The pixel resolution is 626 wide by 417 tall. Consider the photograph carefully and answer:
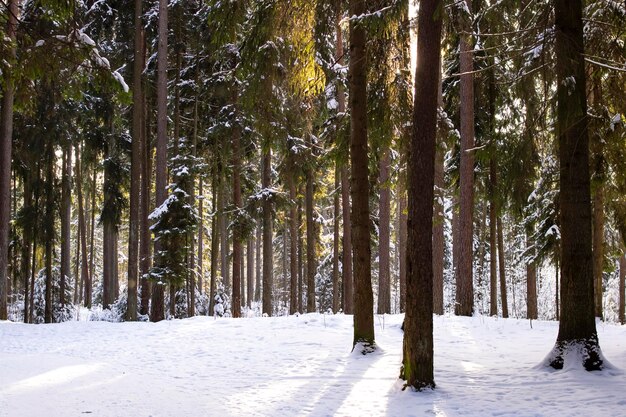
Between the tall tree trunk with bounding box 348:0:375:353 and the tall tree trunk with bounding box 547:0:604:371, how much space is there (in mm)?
2932

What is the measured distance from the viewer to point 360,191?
28.2ft

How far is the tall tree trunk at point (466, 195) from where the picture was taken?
42.4 ft

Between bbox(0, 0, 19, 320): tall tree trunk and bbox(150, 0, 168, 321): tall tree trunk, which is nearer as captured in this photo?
bbox(0, 0, 19, 320): tall tree trunk

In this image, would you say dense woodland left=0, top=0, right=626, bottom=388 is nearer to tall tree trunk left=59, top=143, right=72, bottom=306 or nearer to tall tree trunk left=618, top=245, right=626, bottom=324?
tall tree trunk left=59, top=143, right=72, bottom=306

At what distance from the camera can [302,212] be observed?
25.4m

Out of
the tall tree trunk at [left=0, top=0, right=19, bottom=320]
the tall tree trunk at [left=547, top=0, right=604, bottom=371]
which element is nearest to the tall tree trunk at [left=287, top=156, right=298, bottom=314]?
the tall tree trunk at [left=0, top=0, right=19, bottom=320]

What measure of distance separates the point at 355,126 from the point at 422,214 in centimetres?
299

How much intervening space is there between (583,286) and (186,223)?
1144cm

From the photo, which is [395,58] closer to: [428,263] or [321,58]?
[321,58]

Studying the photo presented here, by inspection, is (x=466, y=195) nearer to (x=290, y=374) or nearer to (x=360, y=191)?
(x=360, y=191)

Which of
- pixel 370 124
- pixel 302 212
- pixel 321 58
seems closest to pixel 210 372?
pixel 370 124

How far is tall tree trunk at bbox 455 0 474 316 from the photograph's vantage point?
12938 mm

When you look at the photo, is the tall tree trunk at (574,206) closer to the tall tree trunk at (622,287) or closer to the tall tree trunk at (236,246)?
the tall tree trunk at (236,246)

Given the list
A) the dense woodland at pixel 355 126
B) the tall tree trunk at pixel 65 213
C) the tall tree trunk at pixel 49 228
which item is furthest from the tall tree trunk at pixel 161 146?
the tall tree trunk at pixel 49 228
